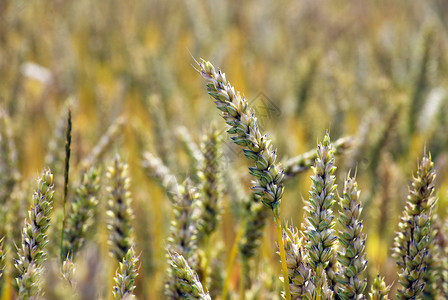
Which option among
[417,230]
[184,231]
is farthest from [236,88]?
[417,230]

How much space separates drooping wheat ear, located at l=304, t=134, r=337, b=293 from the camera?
1.75 feet

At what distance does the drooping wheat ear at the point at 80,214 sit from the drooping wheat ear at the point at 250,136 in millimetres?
337

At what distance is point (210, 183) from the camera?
2.60ft

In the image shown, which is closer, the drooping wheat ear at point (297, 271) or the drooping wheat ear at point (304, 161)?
the drooping wheat ear at point (297, 271)

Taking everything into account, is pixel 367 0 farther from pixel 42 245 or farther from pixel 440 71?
pixel 42 245

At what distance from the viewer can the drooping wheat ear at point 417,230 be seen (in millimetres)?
581

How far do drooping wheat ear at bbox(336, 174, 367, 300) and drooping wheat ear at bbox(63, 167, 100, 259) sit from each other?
434 mm

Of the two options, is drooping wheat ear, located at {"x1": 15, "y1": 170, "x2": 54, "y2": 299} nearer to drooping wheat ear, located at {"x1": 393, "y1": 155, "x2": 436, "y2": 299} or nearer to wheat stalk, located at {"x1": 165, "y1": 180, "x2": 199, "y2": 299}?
wheat stalk, located at {"x1": 165, "y1": 180, "x2": 199, "y2": 299}

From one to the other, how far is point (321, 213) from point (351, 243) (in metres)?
0.06

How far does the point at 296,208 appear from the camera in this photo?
152cm

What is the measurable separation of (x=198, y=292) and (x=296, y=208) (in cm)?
101

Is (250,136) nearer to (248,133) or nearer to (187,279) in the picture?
(248,133)

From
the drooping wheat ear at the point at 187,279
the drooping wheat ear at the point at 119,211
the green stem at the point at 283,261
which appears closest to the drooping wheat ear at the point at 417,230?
the green stem at the point at 283,261

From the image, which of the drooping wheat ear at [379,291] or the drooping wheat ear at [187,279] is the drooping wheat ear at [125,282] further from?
the drooping wheat ear at [379,291]
